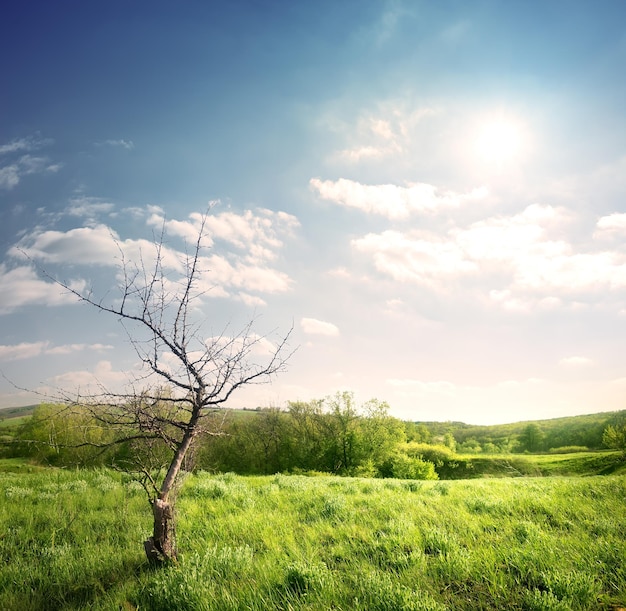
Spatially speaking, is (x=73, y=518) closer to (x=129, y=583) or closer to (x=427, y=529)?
(x=129, y=583)

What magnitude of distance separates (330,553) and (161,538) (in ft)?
9.13

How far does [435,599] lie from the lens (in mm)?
3916

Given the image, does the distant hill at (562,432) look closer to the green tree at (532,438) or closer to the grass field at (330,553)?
the green tree at (532,438)

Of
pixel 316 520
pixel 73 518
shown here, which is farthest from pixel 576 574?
pixel 73 518

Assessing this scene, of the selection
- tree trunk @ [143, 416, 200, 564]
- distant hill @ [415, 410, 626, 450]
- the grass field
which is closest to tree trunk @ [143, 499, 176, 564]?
tree trunk @ [143, 416, 200, 564]

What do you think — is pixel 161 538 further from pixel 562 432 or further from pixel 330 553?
pixel 562 432

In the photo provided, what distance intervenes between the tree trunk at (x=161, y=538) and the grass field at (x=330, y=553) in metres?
0.22

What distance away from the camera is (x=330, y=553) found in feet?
18.4

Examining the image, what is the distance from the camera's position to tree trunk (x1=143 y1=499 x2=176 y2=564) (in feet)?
17.4

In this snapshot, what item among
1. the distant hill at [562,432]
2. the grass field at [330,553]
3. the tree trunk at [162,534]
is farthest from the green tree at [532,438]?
the tree trunk at [162,534]

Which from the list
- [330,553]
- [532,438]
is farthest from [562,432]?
[330,553]

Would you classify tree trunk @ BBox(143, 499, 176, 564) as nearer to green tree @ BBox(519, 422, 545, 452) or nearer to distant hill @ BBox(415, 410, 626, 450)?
distant hill @ BBox(415, 410, 626, 450)

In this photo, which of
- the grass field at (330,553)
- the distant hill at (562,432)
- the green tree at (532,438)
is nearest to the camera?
the grass field at (330,553)

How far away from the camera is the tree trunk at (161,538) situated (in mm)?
5297
